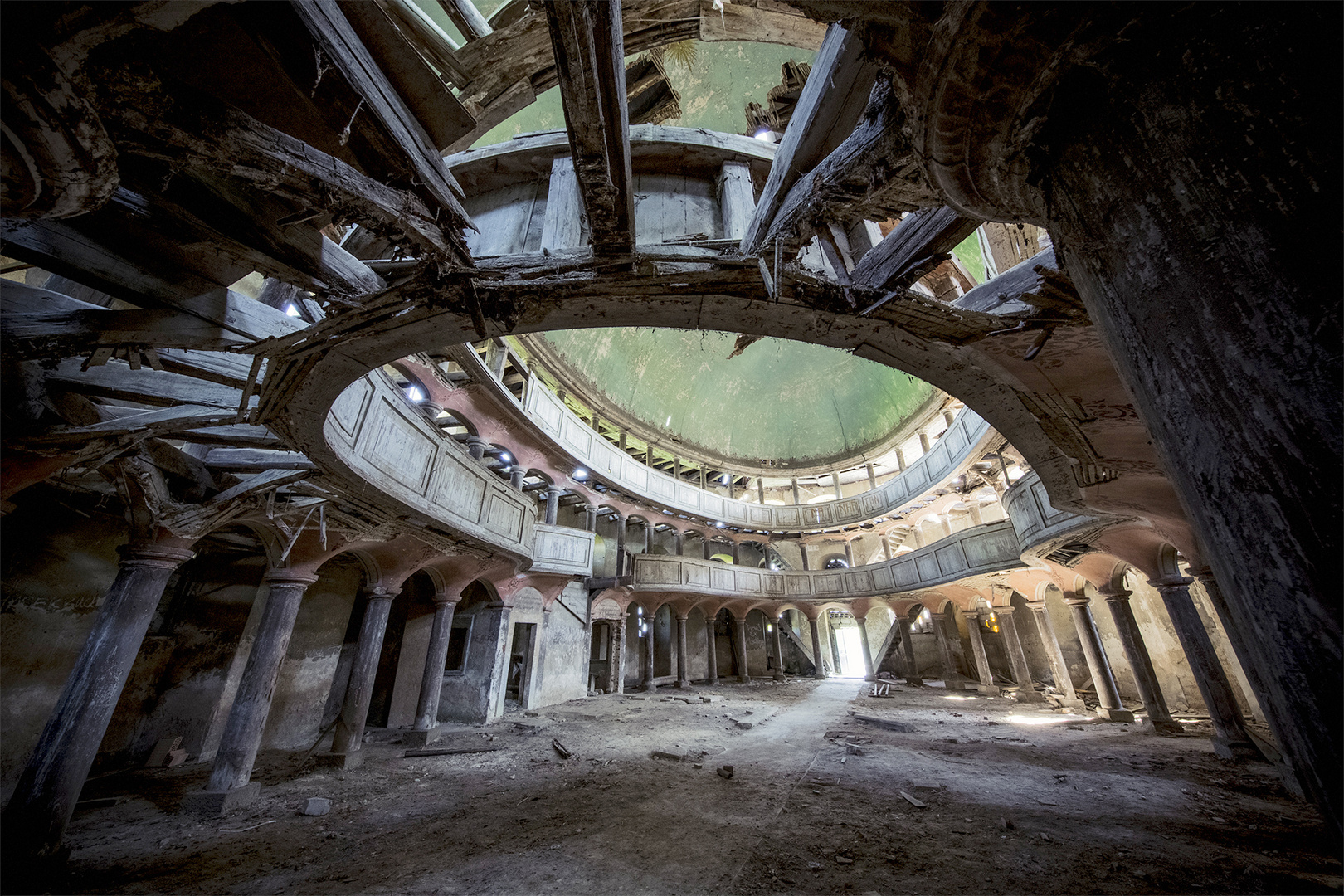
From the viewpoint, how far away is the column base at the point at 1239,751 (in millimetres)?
6387

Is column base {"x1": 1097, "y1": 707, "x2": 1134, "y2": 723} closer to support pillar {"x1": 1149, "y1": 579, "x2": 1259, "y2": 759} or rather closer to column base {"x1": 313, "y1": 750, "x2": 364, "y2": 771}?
support pillar {"x1": 1149, "y1": 579, "x2": 1259, "y2": 759}

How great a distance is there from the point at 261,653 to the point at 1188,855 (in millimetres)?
9674

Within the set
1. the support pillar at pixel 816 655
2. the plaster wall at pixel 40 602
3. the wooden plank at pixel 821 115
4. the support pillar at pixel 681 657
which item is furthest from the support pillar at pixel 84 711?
the support pillar at pixel 816 655

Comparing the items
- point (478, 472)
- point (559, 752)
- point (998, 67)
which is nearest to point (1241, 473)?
point (998, 67)

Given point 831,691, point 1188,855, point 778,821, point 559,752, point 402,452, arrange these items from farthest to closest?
point 831,691, point 559,752, point 402,452, point 778,821, point 1188,855

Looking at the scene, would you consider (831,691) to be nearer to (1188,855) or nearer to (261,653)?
(1188,855)

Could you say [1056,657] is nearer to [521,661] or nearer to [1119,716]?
[1119,716]

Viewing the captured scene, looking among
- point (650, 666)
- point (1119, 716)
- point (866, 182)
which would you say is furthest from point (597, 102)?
point (650, 666)

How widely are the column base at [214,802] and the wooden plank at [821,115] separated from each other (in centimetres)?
777

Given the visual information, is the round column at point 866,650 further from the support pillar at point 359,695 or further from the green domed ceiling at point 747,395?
the support pillar at point 359,695

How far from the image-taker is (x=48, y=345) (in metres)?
2.99

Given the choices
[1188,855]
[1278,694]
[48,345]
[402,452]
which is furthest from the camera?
[402,452]

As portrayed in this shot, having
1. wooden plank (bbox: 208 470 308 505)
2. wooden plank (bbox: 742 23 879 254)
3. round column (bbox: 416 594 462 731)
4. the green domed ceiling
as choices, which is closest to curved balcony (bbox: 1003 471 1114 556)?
wooden plank (bbox: 742 23 879 254)

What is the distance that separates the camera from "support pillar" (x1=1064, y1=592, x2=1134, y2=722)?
996cm
